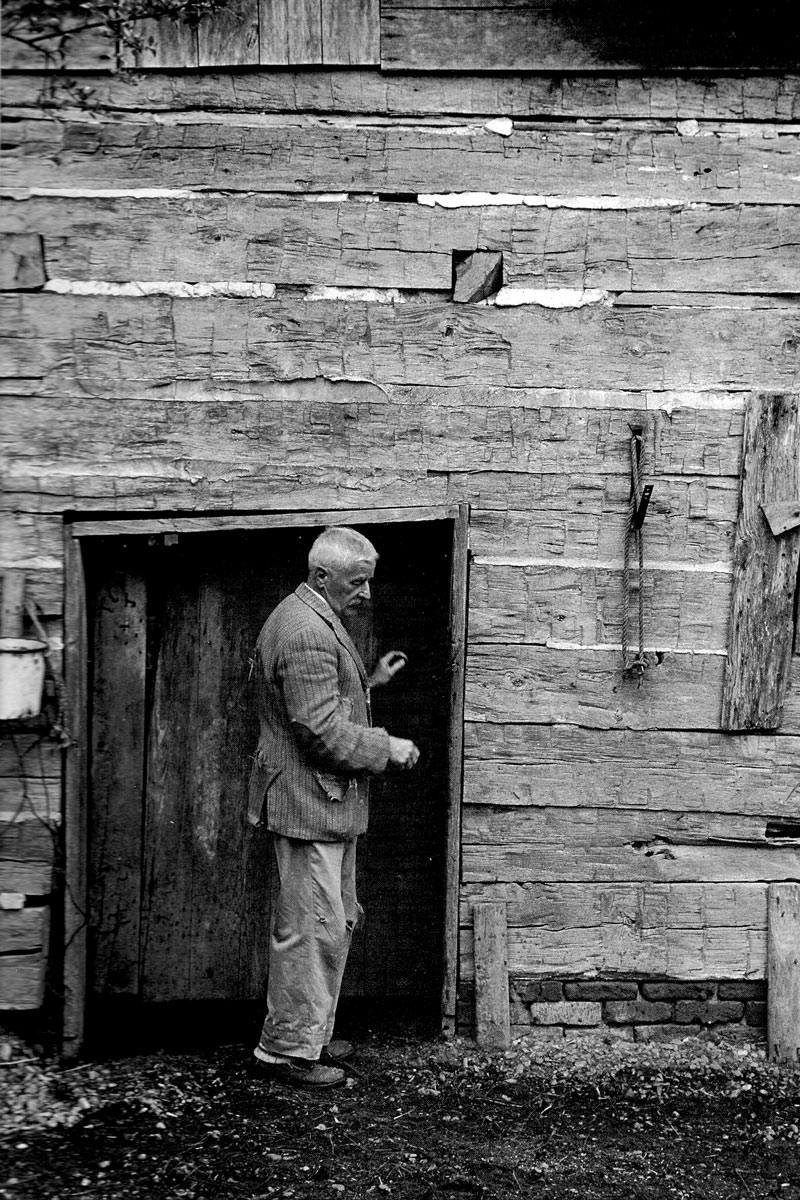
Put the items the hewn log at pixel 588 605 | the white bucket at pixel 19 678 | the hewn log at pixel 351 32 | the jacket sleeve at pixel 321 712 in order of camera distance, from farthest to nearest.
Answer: the hewn log at pixel 588 605, the hewn log at pixel 351 32, the white bucket at pixel 19 678, the jacket sleeve at pixel 321 712

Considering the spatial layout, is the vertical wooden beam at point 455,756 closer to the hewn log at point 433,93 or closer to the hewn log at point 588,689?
the hewn log at point 588,689

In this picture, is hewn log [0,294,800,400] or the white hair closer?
the white hair

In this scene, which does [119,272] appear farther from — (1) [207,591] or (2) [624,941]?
(2) [624,941]

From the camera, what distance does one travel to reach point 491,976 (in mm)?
4477

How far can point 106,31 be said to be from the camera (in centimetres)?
429

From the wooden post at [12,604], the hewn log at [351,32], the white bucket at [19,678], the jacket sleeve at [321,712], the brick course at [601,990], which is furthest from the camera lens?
the brick course at [601,990]

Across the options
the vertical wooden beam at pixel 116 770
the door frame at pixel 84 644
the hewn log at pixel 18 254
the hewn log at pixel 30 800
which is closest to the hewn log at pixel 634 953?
the door frame at pixel 84 644

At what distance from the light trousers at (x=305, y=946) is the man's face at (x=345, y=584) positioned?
34.9 inches

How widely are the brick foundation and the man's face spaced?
5.68 feet

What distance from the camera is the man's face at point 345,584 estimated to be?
405 centimetres

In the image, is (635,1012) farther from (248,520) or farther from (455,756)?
(248,520)

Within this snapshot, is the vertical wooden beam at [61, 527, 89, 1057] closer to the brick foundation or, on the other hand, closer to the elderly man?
the elderly man

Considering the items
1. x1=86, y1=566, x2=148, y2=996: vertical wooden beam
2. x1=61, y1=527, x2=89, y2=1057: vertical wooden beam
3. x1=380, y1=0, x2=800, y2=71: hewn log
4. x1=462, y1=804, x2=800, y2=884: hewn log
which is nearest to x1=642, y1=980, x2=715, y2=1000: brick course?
x1=462, y1=804, x2=800, y2=884: hewn log

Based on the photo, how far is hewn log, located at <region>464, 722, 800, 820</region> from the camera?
448 cm
